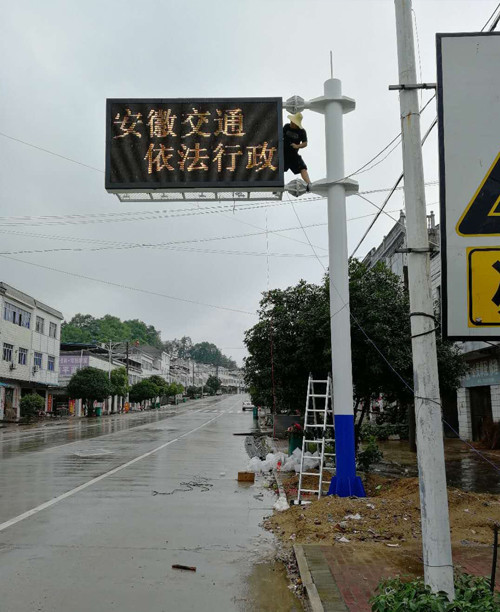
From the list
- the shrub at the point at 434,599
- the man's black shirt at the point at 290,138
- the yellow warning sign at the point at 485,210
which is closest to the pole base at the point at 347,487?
the shrub at the point at 434,599

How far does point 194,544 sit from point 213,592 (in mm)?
1944

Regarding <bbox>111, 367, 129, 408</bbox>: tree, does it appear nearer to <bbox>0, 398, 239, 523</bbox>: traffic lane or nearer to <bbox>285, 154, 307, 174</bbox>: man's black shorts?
<bbox>0, 398, 239, 523</bbox>: traffic lane

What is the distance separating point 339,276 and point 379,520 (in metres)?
4.32

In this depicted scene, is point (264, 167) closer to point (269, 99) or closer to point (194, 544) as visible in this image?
point (269, 99)

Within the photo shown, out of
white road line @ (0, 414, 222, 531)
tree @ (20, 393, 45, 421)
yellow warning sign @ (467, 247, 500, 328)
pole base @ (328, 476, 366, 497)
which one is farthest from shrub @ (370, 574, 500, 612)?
tree @ (20, 393, 45, 421)

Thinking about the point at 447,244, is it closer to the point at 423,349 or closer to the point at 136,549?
the point at 423,349

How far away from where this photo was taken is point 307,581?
6043mm

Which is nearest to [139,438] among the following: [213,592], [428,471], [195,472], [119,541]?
[195,472]

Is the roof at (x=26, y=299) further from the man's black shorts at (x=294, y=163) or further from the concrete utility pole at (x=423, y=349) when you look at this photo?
the concrete utility pole at (x=423, y=349)

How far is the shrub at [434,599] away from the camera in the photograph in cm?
407

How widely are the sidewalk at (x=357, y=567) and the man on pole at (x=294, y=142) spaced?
20.8 feet

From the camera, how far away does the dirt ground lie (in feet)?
26.2

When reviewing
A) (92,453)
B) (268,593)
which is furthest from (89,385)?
(268,593)

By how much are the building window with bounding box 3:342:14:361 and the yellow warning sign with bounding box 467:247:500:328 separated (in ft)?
155
